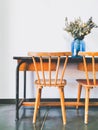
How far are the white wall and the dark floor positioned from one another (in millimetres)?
832

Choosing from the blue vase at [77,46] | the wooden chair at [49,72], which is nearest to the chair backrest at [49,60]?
the wooden chair at [49,72]

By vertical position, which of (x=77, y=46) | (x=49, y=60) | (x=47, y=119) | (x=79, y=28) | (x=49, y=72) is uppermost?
(x=79, y=28)

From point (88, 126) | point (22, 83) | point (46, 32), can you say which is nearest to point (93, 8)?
point (46, 32)

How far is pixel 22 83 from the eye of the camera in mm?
3473

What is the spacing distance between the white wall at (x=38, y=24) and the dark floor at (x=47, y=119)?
832 mm

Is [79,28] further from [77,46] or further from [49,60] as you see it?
[49,60]

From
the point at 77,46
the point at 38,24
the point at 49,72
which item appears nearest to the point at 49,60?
the point at 49,72

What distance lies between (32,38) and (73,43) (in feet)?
2.16

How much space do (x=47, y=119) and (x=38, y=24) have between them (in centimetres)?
145

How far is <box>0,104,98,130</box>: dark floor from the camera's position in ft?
8.08

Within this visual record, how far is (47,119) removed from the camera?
2756 millimetres

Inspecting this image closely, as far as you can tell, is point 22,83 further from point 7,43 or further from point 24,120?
point 24,120

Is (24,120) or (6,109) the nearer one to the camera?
(24,120)

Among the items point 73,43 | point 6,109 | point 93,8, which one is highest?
point 93,8
